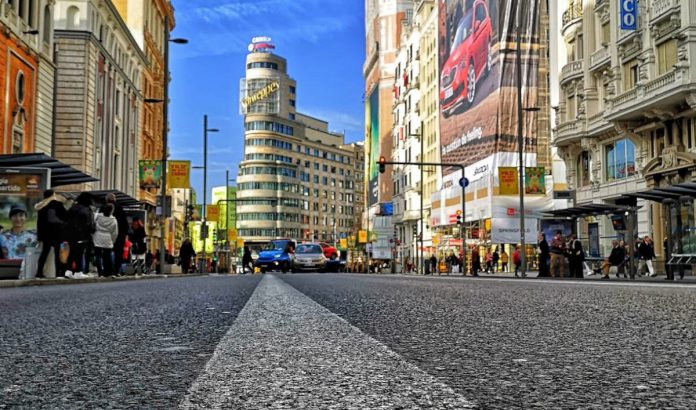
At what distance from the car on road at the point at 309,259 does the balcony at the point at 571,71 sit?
615 inches

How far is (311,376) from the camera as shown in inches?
95.3

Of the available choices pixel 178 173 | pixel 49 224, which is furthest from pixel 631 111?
pixel 49 224

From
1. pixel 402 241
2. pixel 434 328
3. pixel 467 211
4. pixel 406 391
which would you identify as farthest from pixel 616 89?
pixel 402 241

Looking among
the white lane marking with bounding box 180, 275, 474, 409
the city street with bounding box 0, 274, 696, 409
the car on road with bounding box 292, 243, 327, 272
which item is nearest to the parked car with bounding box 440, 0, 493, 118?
the car on road with bounding box 292, 243, 327, 272

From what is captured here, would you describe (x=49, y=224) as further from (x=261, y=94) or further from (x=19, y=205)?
(x=261, y=94)

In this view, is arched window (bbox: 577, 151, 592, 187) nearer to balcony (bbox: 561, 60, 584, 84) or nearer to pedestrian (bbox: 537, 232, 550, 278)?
balcony (bbox: 561, 60, 584, 84)

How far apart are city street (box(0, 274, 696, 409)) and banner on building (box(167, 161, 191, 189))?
3441 centimetres

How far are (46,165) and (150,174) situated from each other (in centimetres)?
1835

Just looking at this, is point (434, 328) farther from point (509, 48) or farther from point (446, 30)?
point (446, 30)

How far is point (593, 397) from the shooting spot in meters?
2.04

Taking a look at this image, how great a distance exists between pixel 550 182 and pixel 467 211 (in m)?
8.66

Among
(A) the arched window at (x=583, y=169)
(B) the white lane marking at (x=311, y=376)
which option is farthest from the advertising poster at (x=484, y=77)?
(B) the white lane marking at (x=311, y=376)

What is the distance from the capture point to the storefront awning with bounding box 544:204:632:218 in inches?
1010

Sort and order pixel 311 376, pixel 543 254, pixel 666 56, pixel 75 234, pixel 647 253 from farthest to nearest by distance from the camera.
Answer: pixel 666 56 → pixel 543 254 → pixel 647 253 → pixel 75 234 → pixel 311 376
